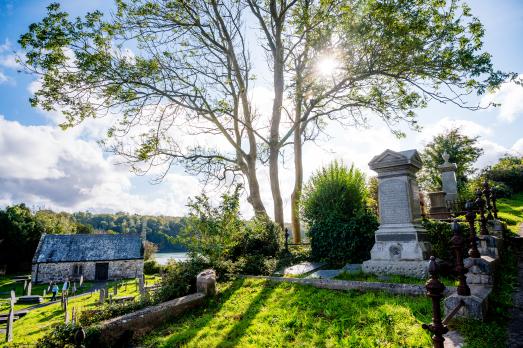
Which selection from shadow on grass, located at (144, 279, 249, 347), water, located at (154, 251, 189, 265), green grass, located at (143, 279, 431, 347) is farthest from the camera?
water, located at (154, 251, 189, 265)

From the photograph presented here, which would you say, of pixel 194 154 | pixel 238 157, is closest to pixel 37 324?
pixel 194 154

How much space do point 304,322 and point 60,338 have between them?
4431 millimetres

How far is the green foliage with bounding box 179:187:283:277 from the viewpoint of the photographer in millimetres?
9477

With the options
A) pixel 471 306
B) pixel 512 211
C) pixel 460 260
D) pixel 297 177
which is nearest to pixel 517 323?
pixel 471 306

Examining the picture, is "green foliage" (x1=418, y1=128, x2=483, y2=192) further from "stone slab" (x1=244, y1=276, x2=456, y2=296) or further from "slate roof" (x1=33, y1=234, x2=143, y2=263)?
"slate roof" (x1=33, y1=234, x2=143, y2=263)

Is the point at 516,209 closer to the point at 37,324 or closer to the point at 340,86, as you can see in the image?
the point at 340,86

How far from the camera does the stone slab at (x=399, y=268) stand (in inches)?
294

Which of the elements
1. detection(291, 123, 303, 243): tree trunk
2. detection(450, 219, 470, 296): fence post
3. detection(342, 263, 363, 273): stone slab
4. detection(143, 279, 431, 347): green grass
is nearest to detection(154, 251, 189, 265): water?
detection(143, 279, 431, 347): green grass

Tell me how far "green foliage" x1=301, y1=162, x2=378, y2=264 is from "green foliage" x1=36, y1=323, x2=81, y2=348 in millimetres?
8391

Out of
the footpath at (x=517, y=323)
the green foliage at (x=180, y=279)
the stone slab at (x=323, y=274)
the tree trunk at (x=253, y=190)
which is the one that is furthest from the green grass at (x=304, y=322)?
the tree trunk at (x=253, y=190)

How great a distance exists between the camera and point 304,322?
4930mm

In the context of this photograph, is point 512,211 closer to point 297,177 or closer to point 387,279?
point 297,177

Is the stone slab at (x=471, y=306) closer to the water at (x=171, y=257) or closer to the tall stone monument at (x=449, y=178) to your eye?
the water at (x=171, y=257)

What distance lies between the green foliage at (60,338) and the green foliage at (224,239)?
4.33m
